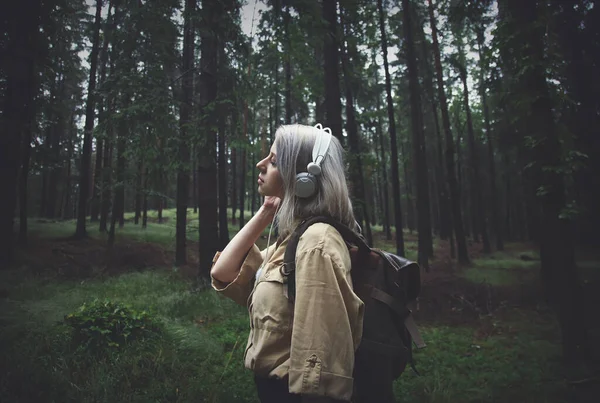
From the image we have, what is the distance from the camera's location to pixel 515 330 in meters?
8.74

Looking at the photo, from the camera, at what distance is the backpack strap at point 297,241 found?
1.53 metres

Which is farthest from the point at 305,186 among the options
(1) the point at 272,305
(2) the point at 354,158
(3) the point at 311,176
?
(2) the point at 354,158

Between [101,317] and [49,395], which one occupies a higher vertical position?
[101,317]

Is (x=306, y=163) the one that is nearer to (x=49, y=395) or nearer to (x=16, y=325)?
(x=49, y=395)

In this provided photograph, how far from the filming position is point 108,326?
5008 mm

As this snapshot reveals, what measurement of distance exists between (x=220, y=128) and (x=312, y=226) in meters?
7.85

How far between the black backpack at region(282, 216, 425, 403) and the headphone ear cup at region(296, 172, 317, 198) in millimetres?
144

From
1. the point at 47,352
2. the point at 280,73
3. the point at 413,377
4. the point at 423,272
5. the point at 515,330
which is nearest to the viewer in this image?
the point at 47,352

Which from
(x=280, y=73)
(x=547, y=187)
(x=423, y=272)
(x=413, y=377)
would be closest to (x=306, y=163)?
(x=413, y=377)

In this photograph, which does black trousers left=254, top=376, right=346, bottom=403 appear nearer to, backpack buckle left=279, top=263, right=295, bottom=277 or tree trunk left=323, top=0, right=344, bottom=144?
backpack buckle left=279, top=263, right=295, bottom=277

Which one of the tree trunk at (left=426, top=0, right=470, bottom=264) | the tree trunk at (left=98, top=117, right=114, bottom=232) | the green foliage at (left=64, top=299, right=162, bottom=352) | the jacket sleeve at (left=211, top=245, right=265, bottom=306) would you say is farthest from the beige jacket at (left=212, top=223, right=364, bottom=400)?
the tree trunk at (left=426, top=0, right=470, bottom=264)

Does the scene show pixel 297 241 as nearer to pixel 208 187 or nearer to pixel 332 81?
pixel 332 81

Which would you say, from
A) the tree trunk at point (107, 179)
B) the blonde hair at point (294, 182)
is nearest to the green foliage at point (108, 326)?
the blonde hair at point (294, 182)

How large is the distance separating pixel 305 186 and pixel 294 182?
0.44 feet
